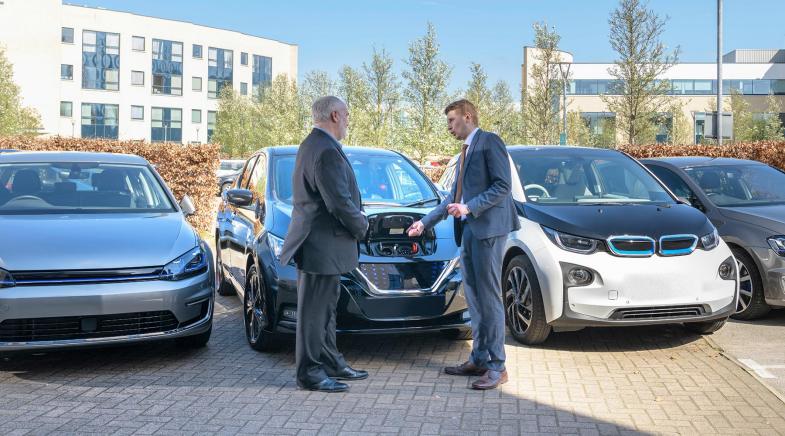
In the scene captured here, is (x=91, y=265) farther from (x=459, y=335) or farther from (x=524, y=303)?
(x=524, y=303)

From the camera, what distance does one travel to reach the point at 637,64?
27.5m

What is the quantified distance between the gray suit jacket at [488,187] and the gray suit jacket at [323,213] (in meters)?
0.77

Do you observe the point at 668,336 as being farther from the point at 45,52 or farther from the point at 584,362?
the point at 45,52

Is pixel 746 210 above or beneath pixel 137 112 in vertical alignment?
beneath

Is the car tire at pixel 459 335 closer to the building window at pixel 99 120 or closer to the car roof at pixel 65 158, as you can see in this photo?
the car roof at pixel 65 158

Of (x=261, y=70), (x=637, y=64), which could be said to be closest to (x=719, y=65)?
(x=637, y=64)

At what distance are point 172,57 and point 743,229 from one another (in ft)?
251

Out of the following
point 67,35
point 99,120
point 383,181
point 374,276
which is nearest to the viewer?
point 374,276

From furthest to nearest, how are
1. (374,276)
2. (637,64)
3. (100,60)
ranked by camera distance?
(100,60), (637,64), (374,276)

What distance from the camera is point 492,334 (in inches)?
221

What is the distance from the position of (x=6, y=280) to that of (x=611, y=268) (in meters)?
4.38

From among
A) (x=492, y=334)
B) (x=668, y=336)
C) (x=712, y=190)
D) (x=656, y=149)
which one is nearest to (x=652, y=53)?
(x=656, y=149)

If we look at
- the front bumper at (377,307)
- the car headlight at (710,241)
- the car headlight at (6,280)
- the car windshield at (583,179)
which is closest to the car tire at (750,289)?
the car windshield at (583,179)

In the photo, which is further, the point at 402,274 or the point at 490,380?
the point at 402,274
